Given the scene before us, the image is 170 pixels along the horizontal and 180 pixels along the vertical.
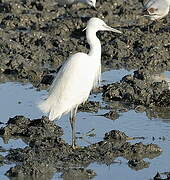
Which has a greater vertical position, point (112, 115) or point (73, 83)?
point (73, 83)

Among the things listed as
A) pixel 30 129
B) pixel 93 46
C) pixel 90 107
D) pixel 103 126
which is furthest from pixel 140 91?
pixel 30 129

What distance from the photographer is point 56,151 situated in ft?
31.7

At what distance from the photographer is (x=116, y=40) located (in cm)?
1570

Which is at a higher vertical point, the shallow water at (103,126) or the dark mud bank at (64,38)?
the dark mud bank at (64,38)

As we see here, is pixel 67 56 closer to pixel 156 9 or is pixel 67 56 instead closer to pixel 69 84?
pixel 156 9

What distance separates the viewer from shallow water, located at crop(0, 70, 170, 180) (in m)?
9.17

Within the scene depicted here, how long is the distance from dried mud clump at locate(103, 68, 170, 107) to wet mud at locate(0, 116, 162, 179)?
1814mm

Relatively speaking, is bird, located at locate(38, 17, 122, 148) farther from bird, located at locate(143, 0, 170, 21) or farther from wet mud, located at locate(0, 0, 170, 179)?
bird, located at locate(143, 0, 170, 21)

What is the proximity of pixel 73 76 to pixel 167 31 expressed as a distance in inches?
277

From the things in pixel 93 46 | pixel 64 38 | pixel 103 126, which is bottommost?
pixel 103 126

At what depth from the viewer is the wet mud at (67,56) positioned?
9.48 meters

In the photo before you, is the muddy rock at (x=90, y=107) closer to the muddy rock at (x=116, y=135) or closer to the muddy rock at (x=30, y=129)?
the muddy rock at (x=30, y=129)

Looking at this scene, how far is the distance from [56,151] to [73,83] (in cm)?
120

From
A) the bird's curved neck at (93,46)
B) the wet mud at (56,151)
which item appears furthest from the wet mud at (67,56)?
the bird's curved neck at (93,46)
